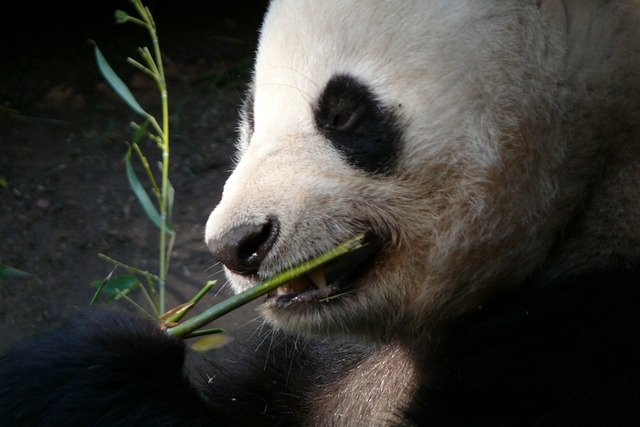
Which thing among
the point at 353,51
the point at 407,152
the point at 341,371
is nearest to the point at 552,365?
the point at 407,152

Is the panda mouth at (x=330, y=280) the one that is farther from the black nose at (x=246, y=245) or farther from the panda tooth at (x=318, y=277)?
the black nose at (x=246, y=245)

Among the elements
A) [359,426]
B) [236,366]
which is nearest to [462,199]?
[359,426]

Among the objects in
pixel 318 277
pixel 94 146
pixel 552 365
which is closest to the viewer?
pixel 552 365

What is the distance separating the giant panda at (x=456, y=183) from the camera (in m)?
2.34

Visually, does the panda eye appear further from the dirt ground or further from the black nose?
the dirt ground

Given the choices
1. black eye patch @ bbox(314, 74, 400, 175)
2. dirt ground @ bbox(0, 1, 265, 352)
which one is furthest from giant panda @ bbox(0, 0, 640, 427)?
dirt ground @ bbox(0, 1, 265, 352)

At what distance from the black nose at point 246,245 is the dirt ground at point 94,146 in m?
2.17

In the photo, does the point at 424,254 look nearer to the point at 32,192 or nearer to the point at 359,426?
the point at 359,426

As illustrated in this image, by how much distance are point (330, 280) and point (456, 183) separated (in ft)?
1.43

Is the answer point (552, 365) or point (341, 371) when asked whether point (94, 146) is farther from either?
point (552, 365)

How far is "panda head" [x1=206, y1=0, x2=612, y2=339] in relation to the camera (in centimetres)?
240

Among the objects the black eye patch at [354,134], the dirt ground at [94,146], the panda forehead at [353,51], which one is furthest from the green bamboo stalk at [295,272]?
the dirt ground at [94,146]

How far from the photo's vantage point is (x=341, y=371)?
3.42 metres

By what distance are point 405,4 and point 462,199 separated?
545 mm
